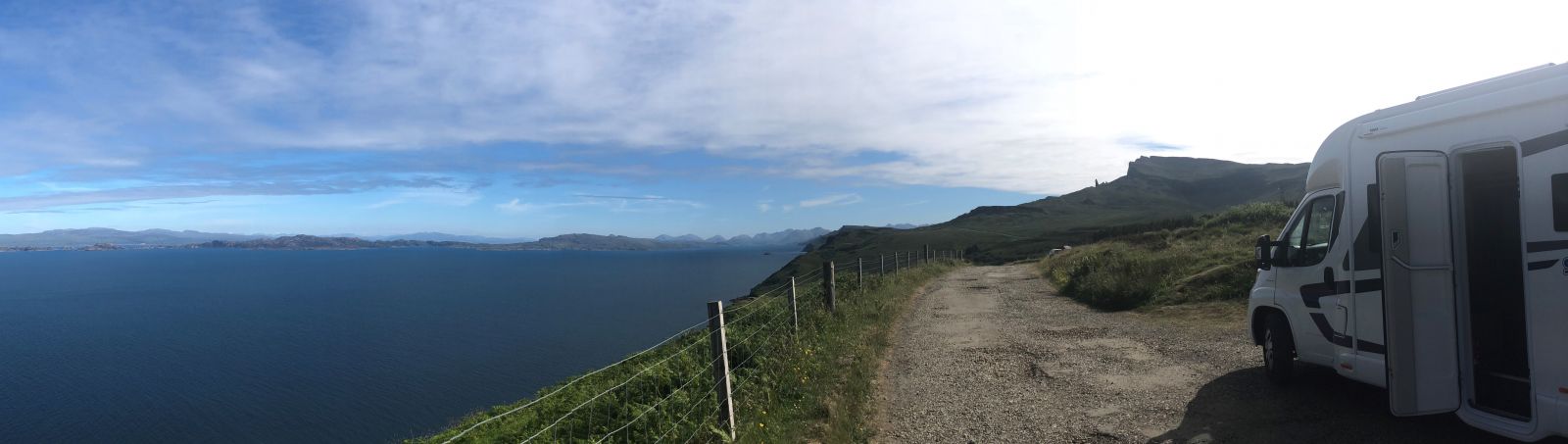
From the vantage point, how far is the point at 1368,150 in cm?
543

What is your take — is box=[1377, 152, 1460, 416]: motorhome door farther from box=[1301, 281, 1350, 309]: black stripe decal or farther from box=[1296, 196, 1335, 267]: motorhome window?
box=[1296, 196, 1335, 267]: motorhome window

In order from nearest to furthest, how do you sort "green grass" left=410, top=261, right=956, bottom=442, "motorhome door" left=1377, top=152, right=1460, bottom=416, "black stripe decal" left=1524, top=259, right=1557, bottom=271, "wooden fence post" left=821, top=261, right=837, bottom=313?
"black stripe decal" left=1524, top=259, right=1557, bottom=271 < "motorhome door" left=1377, top=152, right=1460, bottom=416 < "green grass" left=410, top=261, right=956, bottom=442 < "wooden fence post" left=821, top=261, right=837, bottom=313

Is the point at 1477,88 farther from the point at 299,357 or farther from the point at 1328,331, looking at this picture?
the point at 299,357

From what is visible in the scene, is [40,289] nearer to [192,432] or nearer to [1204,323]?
[192,432]

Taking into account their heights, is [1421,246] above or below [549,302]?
above

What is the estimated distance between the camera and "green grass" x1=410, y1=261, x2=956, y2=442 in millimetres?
6438

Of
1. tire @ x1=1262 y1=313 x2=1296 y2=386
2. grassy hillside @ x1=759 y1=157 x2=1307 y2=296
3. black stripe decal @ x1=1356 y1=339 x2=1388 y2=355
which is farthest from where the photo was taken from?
grassy hillside @ x1=759 y1=157 x2=1307 y2=296

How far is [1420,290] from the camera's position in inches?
198

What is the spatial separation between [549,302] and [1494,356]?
216ft

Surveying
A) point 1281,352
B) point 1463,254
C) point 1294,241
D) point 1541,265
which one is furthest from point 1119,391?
point 1541,265

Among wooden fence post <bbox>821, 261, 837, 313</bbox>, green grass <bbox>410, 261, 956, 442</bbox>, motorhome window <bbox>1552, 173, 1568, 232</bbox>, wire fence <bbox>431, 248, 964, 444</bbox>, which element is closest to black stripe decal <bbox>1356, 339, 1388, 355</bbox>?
motorhome window <bbox>1552, 173, 1568, 232</bbox>

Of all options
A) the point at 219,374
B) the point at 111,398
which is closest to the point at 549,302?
the point at 219,374

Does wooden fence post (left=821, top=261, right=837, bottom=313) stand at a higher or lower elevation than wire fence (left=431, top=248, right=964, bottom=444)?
higher

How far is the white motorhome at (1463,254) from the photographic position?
435cm
